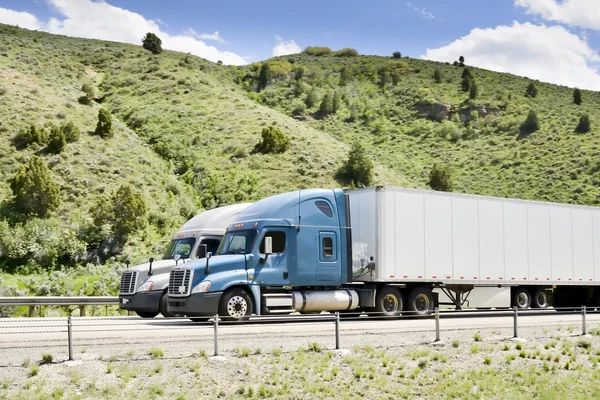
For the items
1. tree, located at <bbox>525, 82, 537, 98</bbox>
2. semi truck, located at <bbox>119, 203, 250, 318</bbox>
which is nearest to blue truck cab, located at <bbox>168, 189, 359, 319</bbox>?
semi truck, located at <bbox>119, 203, 250, 318</bbox>

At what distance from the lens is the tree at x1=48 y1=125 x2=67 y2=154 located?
5550cm

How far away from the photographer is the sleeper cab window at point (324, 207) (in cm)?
2192

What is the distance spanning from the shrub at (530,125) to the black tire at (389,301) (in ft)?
209

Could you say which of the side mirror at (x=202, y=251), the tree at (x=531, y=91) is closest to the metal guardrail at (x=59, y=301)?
the side mirror at (x=202, y=251)

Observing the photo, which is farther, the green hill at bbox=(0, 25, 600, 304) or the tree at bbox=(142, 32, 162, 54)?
the tree at bbox=(142, 32, 162, 54)

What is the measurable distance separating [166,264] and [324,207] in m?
5.05

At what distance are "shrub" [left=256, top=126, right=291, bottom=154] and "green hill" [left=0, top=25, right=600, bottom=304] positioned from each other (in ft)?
2.92

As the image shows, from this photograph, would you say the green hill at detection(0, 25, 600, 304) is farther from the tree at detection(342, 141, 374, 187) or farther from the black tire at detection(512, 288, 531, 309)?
the black tire at detection(512, 288, 531, 309)

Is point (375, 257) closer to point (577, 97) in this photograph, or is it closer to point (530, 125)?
point (530, 125)

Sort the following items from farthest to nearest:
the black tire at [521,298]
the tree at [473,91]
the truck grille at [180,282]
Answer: the tree at [473,91] → the black tire at [521,298] → the truck grille at [180,282]

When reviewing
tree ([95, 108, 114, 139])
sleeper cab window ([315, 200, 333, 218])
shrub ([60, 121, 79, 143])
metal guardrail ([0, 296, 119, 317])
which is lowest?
metal guardrail ([0, 296, 119, 317])

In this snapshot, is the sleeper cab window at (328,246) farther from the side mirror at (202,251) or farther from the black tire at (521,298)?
the black tire at (521,298)

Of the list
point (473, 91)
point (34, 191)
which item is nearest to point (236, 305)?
point (34, 191)

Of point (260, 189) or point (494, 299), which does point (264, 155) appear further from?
point (494, 299)
